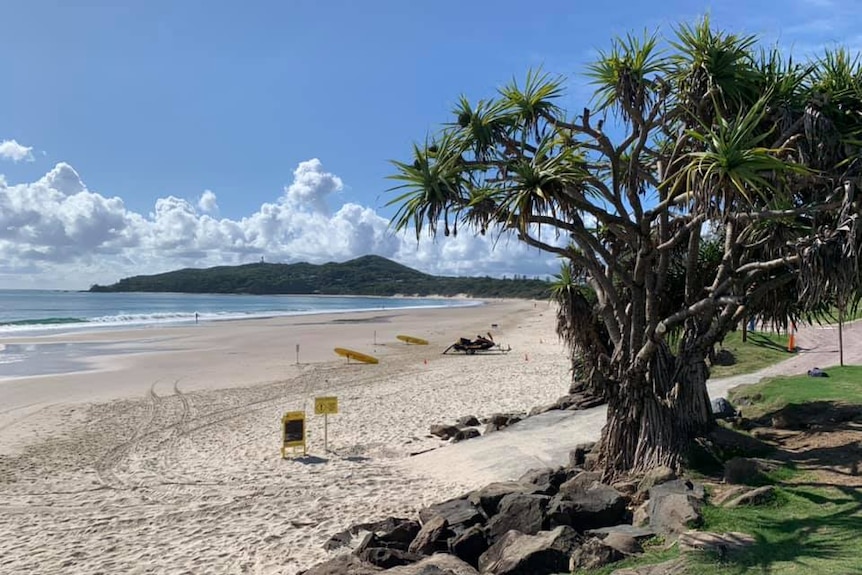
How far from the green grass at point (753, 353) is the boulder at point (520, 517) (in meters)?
10.5

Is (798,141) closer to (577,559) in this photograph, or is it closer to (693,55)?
(693,55)

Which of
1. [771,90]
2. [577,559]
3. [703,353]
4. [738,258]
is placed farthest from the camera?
[738,258]

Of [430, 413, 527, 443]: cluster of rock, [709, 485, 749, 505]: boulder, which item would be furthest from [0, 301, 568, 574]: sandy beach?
[709, 485, 749, 505]: boulder

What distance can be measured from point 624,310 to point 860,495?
308 centimetres

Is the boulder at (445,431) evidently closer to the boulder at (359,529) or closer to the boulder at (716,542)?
the boulder at (359,529)

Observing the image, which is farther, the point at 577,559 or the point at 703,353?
the point at 703,353

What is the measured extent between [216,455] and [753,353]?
581 inches

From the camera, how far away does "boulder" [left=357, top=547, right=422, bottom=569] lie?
571 cm

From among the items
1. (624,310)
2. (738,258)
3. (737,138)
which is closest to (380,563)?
(624,310)

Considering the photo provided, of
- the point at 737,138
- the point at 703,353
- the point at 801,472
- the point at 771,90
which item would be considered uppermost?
the point at 771,90

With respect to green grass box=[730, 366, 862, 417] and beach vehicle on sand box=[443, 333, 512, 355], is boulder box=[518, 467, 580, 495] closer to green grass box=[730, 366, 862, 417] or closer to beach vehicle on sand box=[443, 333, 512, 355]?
green grass box=[730, 366, 862, 417]

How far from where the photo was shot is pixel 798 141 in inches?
266

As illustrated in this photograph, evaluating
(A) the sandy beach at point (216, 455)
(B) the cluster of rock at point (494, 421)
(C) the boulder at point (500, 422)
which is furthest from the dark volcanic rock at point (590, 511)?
(C) the boulder at point (500, 422)

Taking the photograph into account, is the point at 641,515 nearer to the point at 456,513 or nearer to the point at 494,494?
the point at 494,494
